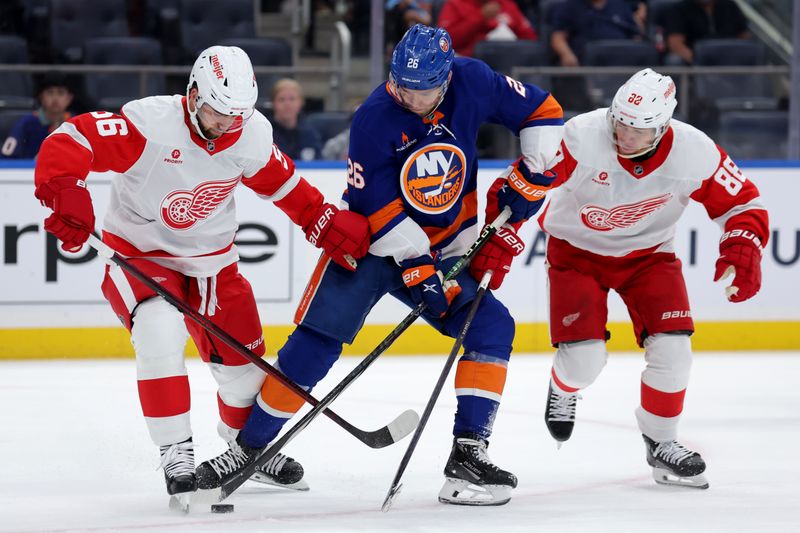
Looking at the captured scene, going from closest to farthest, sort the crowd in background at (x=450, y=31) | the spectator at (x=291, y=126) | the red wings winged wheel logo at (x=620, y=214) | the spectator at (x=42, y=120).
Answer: the red wings winged wheel logo at (x=620, y=214)
the spectator at (x=42, y=120)
the crowd in background at (x=450, y=31)
the spectator at (x=291, y=126)

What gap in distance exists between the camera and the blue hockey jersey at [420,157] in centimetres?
355

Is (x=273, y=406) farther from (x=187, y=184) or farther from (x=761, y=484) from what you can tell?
(x=761, y=484)

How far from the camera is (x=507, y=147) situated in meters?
Answer: 6.59

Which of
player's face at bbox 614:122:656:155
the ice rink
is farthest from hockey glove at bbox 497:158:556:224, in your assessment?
the ice rink

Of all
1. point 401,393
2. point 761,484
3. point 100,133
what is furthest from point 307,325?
point 401,393

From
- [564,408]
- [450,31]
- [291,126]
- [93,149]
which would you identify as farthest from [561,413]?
[450,31]

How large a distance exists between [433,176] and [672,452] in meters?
1.09

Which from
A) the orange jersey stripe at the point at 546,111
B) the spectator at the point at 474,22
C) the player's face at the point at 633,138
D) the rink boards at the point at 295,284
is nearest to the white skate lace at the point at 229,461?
the orange jersey stripe at the point at 546,111

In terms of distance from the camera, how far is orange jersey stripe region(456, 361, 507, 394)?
3572mm

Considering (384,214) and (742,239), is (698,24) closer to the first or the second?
(742,239)

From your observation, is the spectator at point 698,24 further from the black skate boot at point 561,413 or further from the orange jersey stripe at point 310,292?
the orange jersey stripe at point 310,292

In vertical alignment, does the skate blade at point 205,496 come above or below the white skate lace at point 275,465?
above

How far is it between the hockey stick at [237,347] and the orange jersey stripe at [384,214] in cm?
46

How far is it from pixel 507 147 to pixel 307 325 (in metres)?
3.21
